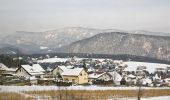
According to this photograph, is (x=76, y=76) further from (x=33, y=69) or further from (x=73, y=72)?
(x=33, y=69)

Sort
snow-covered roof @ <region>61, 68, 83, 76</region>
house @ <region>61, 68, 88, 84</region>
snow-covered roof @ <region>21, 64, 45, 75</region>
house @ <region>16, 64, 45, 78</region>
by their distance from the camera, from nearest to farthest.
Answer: house @ <region>61, 68, 88, 84</region>, snow-covered roof @ <region>61, 68, 83, 76</region>, house @ <region>16, 64, 45, 78</region>, snow-covered roof @ <region>21, 64, 45, 75</region>

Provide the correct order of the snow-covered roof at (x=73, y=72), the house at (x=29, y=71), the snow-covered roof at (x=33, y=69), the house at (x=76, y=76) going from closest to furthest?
the house at (x=76, y=76) < the snow-covered roof at (x=73, y=72) < the house at (x=29, y=71) < the snow-covered roof at (x=33, y=69)

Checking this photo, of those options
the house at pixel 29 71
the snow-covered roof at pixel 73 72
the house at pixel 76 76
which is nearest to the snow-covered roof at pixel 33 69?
the house at pixel 29 71

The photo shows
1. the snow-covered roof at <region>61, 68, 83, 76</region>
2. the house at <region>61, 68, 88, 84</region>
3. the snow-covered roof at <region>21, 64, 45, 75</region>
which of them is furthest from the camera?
the snow-covered roof at <region>21, 64, 45, 75</region>

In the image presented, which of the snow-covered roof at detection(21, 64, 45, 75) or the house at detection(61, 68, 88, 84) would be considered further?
the snow-covered roof at detection(21, 64, 45, 75)

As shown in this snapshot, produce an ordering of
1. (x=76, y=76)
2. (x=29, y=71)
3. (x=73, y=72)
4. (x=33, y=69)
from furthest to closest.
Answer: (x=33, y=69)
(x=29, y=71)
(x=73, y=72)
(x=76, y=76)

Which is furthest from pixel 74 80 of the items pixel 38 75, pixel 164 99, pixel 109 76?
pixel 164 99

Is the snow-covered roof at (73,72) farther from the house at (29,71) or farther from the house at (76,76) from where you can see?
the house at (29,71)

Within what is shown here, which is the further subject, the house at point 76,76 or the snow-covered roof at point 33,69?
the snow-covered roof at point 33,69

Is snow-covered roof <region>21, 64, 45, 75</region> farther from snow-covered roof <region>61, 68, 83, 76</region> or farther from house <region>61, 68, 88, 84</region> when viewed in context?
snow-covered roof <region>61, 68, 83, 76</region>

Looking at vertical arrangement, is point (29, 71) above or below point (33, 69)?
below

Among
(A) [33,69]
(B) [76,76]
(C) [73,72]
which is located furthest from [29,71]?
(B) [76,76]

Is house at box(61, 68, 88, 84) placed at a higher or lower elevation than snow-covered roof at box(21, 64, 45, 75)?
lower

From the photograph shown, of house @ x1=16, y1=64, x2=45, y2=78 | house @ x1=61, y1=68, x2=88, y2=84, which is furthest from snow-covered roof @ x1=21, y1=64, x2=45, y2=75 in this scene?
house @ x1=61, y1=68, x2=88, y2=84
